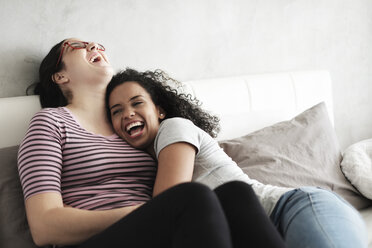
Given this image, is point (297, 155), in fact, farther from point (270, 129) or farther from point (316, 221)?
point (316, 221)

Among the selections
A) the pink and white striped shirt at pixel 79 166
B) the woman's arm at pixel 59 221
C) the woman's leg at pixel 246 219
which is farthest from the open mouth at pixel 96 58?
the woman's leg at pixel 246 219

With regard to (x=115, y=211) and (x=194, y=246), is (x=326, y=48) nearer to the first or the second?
(x=115, y=211)

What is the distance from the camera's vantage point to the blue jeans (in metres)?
1.08

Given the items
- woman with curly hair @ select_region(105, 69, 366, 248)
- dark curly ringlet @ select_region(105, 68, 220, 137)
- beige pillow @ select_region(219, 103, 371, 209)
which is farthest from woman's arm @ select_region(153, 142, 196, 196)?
beige pillow @ select_region(219, 103, 371, 209)

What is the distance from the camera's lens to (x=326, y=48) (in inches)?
103

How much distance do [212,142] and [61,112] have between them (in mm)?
495

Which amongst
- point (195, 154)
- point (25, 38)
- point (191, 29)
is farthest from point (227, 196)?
point (191, 29)

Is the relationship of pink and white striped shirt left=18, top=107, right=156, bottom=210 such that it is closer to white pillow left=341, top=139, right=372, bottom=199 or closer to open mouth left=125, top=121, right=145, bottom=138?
open mouth left=125, top=121, right=145, bottom=138

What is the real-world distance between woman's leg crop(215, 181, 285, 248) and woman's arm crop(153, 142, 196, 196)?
162 mm

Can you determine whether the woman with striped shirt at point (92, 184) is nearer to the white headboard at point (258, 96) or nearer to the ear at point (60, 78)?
the ear at point (60, 78)

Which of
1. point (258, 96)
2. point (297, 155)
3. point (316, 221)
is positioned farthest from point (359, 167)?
point (316, 221)

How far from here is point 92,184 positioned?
4.37ft

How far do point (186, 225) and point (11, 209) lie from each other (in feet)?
2.08

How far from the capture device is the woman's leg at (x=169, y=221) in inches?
35.4
